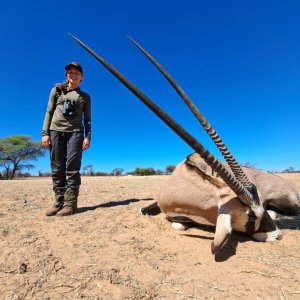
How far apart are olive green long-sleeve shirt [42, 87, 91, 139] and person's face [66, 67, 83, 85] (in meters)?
0.13

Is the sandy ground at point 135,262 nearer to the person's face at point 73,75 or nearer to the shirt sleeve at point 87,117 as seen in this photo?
the shirt sleeve at point 87,117

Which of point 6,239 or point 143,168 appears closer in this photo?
point 6,239

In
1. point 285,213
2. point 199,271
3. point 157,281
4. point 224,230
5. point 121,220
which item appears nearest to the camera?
point 157,281

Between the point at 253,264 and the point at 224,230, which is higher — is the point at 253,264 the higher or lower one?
the lower one

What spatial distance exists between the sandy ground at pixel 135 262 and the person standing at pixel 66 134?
0.69 meters

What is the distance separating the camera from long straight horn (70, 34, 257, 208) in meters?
1.99

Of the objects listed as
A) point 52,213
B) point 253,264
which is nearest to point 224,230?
point 253,264

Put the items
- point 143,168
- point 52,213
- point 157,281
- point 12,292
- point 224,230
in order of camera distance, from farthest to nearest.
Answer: point 143,168 → point 52,213 → point 224,230 → point 157,281 → point 12,292

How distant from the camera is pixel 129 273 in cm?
229

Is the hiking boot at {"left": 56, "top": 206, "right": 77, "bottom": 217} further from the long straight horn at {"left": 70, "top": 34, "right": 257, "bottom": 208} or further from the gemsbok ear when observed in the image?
the long straight horn at {"left": 70, "top": 34, "right": 257, "bottom": 208}

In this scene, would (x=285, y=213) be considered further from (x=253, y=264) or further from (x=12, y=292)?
(x=12, y=292)

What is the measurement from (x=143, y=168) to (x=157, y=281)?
27.6 m

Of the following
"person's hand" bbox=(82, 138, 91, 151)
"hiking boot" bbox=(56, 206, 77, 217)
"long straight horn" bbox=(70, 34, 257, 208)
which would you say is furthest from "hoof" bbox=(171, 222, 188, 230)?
"person's hand" bbox=(82, 138, 91, 151)

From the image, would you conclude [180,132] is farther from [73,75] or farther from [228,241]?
[73,75]
